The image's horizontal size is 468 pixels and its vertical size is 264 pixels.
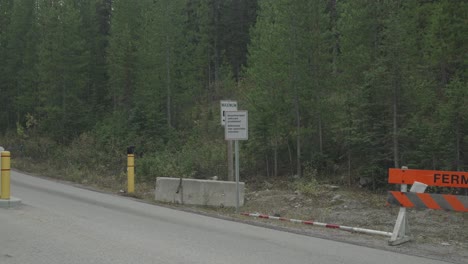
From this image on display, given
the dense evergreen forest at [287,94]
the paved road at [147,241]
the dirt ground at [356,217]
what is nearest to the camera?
the paved road at [147,241]

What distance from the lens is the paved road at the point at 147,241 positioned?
679cm

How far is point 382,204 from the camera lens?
13586 millimetres

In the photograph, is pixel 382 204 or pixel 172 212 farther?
pixel 382 204

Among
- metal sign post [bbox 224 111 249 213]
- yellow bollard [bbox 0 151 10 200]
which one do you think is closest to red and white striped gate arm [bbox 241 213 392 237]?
metal sign post [bbox 224 111 249 213]

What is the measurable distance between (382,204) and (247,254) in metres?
7.67

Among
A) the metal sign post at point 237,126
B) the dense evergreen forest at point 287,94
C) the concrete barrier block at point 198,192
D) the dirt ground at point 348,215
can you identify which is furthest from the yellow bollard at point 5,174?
the dense evergreen forest at point 287,94

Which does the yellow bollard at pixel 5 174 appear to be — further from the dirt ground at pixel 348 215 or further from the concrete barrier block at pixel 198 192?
the concrete barrier block at pixel 198 192

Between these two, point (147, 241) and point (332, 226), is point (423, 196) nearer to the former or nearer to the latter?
point (332, 226)

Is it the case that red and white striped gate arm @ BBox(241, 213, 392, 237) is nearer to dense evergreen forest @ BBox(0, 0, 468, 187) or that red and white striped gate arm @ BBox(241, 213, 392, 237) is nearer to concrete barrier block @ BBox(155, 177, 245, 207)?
concrete barrier block @ BBox(155, 177, 245, 207)

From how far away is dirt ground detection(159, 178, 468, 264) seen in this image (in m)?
8.36

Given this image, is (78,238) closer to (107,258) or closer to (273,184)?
(107,258)

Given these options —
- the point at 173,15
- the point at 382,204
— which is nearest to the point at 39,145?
the point at 173,15

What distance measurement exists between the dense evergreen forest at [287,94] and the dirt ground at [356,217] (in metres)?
2.63

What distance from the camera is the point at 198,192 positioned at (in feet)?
47.0
